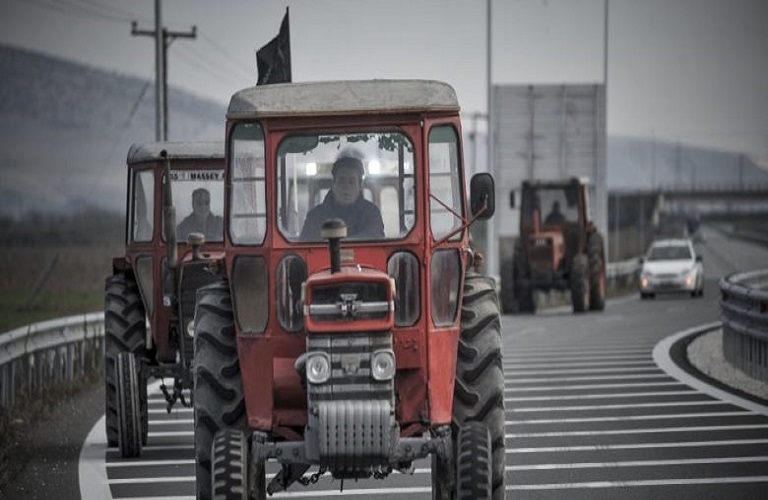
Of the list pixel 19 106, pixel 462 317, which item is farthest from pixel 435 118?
pixel 19 106

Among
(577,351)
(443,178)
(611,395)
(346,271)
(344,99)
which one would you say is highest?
(344,99)

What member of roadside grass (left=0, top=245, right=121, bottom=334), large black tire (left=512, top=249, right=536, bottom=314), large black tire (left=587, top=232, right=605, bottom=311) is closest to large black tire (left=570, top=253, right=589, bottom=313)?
large black tire (left=587, top=232, right=605, bottom=311)

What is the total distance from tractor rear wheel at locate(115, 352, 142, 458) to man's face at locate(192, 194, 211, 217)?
6.14 feet

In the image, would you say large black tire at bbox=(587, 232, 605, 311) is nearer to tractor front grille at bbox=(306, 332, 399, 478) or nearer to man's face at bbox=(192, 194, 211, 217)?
man's face at bbox=(192, 194, 211, 217)

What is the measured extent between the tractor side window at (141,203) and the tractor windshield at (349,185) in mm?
6848

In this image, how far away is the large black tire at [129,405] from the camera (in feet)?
48.6

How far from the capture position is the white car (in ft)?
157

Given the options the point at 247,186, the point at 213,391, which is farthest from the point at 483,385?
the point at 247,186

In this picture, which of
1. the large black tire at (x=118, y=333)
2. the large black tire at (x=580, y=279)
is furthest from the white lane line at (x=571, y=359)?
the large black tire at (x=580, y=279)

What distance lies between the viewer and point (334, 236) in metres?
9.55

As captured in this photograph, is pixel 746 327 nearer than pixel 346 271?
No

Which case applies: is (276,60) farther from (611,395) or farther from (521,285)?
(521,285)

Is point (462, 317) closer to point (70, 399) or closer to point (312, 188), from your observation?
point (312, 188)

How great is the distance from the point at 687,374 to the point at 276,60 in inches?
307
